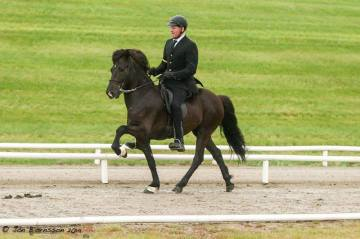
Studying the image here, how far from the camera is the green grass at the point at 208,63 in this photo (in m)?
27.2

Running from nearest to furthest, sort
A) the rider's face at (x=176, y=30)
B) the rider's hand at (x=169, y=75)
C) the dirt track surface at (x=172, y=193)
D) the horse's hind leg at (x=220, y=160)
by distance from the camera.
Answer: the dirt track surface at (x=172, y=193)
the rider's hand at (x=169, y=75)
the rider's face at (x=176, y=30)
the horse's hind leg at (x=220, y=160)

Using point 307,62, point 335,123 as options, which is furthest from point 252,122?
point 307,62

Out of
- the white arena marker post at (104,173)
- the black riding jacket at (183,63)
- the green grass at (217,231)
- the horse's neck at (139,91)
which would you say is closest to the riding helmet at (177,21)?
the black riding jacket at (183,63)

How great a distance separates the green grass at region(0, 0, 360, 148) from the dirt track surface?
A: 5.57 metres

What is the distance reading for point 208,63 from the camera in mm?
36469

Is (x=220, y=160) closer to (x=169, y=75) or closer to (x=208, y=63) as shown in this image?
(x=169, y=75)

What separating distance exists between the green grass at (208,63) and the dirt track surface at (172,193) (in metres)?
5.57

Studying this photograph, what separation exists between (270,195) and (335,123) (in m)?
15.0

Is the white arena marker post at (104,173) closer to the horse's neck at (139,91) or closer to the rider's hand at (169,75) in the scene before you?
the horse's neck at (139,91)

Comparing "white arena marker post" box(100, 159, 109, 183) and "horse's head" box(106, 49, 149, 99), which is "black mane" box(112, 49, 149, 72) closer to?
"horse's head" box(106, 49, 149, 99)

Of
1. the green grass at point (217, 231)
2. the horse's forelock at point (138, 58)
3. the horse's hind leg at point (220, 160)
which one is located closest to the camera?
the green grass at point (217, 231)

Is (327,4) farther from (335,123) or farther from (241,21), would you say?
(335,123)

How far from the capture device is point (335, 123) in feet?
94.1

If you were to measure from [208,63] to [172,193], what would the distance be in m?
22.3
